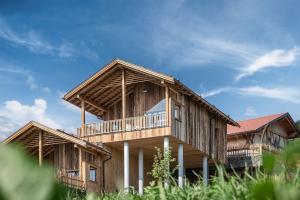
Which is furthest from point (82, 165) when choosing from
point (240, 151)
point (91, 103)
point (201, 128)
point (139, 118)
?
point (240, 151)

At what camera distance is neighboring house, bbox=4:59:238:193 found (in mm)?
22984

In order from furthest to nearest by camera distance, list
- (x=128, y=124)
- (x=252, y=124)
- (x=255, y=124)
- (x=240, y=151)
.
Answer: (x=252, y=124) < (x=255, y=124) < (x=240, y=151) < (x=128, y=124)

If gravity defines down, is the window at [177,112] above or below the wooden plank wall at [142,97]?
below

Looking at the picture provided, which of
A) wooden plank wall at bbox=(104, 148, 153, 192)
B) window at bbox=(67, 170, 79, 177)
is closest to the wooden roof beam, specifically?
wooden plank wall at bbox=(104, 148, 153, 192)

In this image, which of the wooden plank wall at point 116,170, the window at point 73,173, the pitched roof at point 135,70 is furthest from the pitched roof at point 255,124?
the window at point 73,173

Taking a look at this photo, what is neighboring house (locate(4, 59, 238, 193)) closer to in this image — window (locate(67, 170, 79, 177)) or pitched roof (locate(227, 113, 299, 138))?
window (locate(67, 170, 79, 177))

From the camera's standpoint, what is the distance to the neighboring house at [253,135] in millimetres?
31114

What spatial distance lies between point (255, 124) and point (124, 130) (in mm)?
13233

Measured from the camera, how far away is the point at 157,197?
4879 millimetres

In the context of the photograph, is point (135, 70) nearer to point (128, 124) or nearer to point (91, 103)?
point (128, 124)

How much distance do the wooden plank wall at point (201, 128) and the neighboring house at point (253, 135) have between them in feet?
7.16

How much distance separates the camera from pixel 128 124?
23.6m

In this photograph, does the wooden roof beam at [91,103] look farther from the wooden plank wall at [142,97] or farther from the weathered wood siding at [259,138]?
the weathered wood siding at [259,138]

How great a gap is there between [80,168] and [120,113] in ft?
14.5
